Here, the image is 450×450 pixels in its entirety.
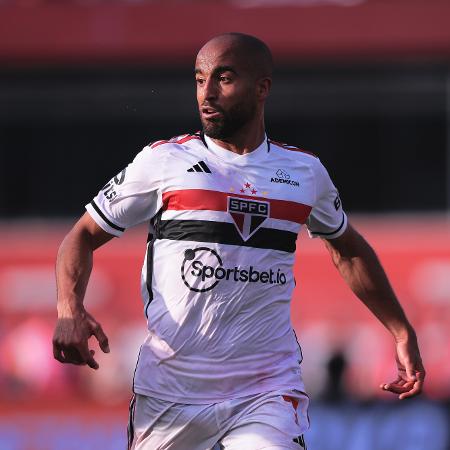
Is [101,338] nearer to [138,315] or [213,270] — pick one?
[213,270]

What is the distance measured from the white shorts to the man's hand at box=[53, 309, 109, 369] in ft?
1.44

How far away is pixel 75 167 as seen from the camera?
15.7 m

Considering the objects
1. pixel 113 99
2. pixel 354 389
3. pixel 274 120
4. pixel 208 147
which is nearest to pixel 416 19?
pixel 274 120

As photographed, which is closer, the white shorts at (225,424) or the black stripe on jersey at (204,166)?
the white shorts at (225,424)

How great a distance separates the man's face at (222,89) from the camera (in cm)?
518

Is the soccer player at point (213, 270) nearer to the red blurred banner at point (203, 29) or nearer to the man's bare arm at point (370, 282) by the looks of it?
the man's bare arm at point (370, 282)

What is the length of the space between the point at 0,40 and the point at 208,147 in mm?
10359

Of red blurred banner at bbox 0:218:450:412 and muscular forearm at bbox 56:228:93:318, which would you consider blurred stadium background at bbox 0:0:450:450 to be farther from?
muscular forearm at bbox 56:228:93:318

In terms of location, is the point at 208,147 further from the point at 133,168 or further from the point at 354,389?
the point at 354,389

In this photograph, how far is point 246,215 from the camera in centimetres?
516

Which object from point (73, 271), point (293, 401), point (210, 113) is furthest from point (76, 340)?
point (210, 113)

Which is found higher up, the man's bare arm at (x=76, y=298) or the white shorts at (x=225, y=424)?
the man's bare arm at (x=76, y=298)

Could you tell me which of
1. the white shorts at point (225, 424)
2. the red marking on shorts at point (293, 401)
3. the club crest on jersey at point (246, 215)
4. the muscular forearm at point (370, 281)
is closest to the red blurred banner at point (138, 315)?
the muscular forearm at point (370, 281)

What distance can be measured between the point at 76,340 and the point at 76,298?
0.25 m
